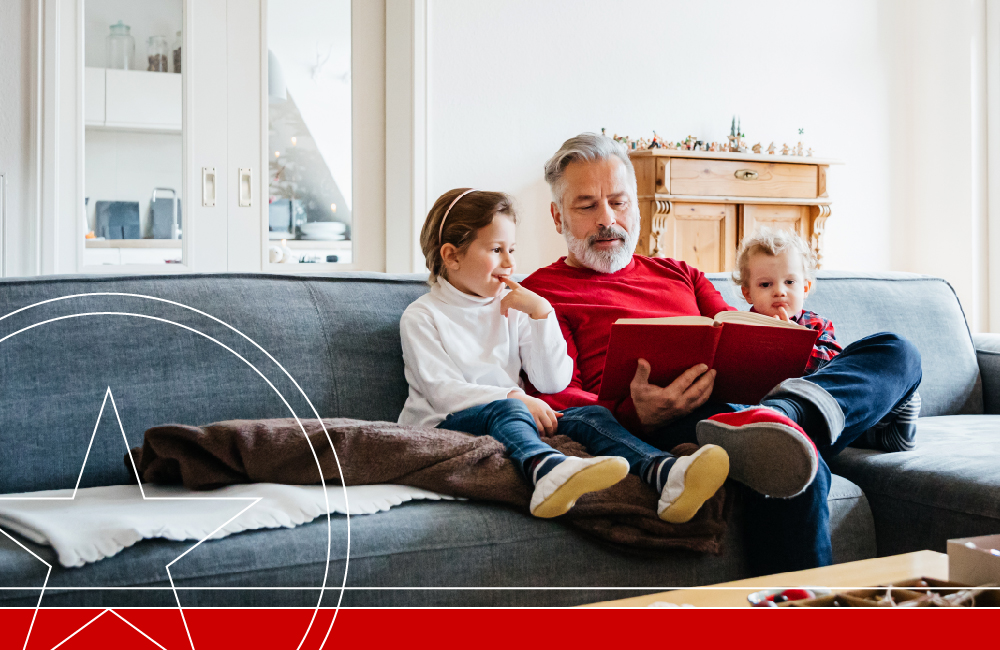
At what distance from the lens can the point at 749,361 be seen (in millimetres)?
1389

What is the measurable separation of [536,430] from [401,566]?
0.37 meters

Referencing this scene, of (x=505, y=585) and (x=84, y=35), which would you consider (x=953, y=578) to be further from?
(x=84, y=35)

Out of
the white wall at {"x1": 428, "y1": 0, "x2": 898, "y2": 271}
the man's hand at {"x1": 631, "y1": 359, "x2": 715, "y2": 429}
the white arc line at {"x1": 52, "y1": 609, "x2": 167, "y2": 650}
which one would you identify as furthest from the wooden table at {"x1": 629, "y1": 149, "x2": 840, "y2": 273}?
the white arc line at {"x1": 52, "y1": 609, "x2": 167, "y2": 650}

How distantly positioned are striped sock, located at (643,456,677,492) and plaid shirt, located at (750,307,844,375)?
1.87 feet

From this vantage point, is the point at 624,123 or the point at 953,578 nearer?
the point at 953,578

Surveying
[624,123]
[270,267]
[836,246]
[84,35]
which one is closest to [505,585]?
[270,267]

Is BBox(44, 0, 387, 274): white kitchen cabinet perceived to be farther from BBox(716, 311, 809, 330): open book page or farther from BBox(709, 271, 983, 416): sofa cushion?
BBox(716, 311, 809, 330): open book page

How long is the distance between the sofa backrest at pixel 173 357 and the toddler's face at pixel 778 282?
0.71 meters

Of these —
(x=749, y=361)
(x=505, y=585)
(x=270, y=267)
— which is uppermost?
(x=270, y=267)

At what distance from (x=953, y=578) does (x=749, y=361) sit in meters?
0.53

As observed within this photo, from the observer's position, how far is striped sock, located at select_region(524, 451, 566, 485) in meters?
1.19

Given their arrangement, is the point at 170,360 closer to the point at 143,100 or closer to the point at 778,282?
the point at 778,282

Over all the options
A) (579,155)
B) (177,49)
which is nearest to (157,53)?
(177,49)

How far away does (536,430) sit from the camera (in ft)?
4.55
